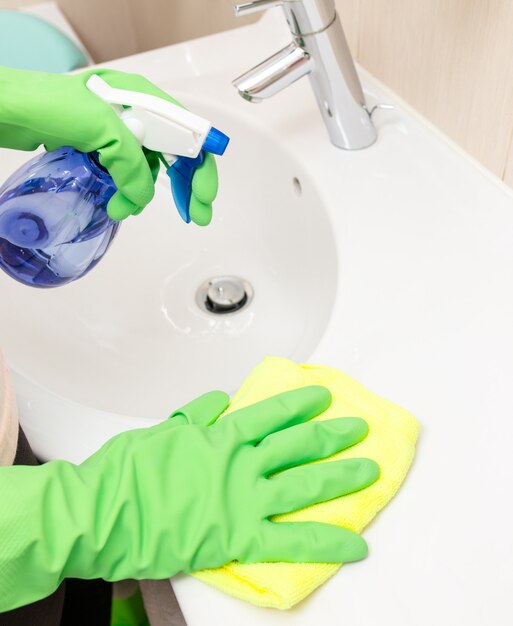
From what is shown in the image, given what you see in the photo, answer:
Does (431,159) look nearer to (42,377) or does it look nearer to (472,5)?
(472,5)

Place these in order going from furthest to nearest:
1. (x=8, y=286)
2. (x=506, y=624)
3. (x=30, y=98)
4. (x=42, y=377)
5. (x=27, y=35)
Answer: (x=27, y=35) → (x=8, y=286) → (x=42, y=377) → (x=30, y=98) → (x=506, y=624)

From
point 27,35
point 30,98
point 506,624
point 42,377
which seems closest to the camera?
point 506,624

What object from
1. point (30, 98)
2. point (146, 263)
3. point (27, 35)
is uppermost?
point (30, 98)

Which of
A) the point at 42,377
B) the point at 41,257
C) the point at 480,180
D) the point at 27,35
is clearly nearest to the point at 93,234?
the point at 41,257

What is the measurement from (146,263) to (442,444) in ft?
1.60

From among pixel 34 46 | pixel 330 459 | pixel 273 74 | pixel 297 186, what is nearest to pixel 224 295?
pixel 297 186

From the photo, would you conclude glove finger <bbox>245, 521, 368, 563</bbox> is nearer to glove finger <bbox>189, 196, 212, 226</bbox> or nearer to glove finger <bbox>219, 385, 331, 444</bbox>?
glove finger <bbox>219, 385, 331, 444</bbox>

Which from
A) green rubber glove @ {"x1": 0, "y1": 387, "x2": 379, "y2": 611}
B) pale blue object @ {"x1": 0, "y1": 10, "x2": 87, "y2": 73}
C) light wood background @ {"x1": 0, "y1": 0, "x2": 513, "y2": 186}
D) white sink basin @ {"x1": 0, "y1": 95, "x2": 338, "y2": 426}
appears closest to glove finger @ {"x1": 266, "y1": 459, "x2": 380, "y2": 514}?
green rubber glove @ {"x1": 0, "y1": 387, "x2": 379, "y2": 611}

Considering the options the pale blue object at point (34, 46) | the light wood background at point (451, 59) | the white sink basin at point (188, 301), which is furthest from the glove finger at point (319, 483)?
the pale blue object at point (34, 46)

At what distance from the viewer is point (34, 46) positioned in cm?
118

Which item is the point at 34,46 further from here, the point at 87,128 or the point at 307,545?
the point at 307,545

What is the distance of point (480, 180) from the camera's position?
679mm

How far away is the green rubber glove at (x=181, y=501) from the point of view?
0.43m

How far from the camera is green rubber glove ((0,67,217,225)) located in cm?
52
